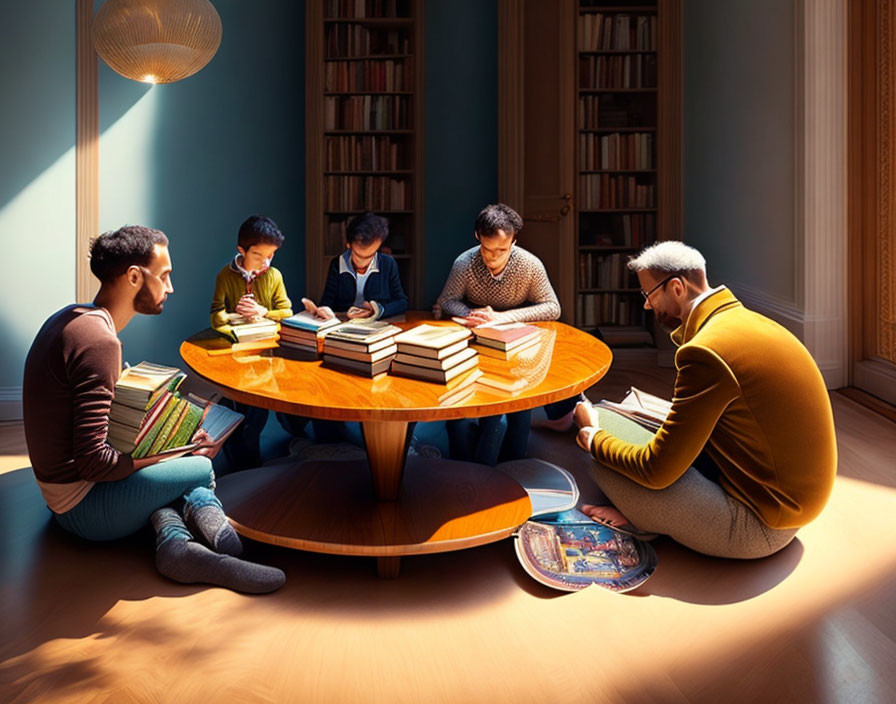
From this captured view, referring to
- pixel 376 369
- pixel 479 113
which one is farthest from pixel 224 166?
pixel 376 369

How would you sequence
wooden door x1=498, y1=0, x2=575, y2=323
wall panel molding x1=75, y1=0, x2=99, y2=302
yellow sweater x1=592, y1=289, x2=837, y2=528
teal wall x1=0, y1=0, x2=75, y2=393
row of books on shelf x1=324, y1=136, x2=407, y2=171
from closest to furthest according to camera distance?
1. yellow sweater x1=592, y1=289, x2=837, y2=528
2. teal wall x1=0, y1=0, x2=75, y2=393
3. wall panel molding x1=75, y1=0, x2=99, y2=302
4. wooden door x1=498, y1=0, x2=575, y2=323
5. row of books on shelf x1=324, y1=136, x2=407, y2=171

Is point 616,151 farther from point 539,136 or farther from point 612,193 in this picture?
point 539,136

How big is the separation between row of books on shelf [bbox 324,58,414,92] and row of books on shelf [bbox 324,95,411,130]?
0.21 feet

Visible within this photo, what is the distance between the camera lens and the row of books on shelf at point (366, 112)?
5.39 meters

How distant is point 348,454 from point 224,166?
255 centimetres

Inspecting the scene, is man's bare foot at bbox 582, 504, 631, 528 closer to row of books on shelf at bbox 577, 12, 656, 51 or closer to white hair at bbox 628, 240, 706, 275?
white hair at bbox 628, 240, 706, 275

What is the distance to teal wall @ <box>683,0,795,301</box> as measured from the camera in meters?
4.42

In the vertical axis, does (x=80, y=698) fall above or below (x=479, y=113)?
below

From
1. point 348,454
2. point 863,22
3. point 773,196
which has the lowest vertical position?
point 348,454

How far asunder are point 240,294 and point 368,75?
2539 millimetres

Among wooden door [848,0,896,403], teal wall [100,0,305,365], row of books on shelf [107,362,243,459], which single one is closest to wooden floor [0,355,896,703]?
row of books on shelf [107,362,243,459]

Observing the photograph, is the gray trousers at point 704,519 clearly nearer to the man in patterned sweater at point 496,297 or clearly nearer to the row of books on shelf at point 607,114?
the man in patterned sweater at point 496,297

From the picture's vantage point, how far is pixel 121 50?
3.02m

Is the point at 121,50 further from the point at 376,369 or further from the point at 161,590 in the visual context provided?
the point at 161,590
